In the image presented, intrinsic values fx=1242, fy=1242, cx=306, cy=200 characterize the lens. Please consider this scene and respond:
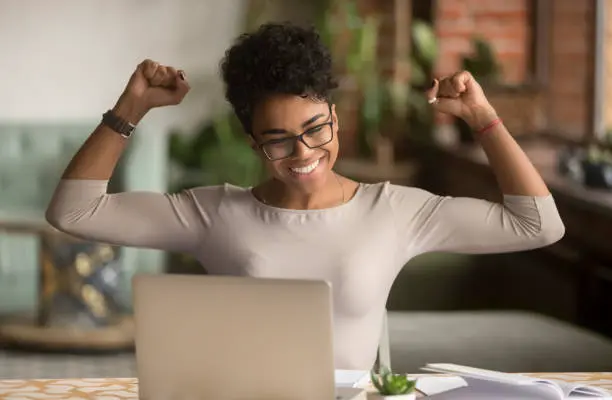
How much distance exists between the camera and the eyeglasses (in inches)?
78.5

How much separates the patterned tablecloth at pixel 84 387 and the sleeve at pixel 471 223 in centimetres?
24

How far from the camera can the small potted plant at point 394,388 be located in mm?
1708

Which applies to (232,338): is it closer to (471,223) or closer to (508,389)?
(508,389)

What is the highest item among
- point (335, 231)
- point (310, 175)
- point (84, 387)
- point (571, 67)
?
point (310, 175)

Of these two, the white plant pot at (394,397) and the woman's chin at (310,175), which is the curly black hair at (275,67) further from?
the white plant pot at (394,397)

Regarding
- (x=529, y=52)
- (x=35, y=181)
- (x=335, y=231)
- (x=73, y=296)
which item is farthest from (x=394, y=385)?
(x=529, y=52)

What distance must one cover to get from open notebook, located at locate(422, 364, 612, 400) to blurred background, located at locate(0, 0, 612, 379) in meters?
2.09

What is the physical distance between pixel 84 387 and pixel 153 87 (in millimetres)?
509

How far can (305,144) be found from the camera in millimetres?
1989

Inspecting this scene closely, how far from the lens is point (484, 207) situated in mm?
2119

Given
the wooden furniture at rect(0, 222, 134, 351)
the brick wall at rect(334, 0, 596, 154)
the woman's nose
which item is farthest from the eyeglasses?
the brick wall at rect(334, 0, 596, 154)

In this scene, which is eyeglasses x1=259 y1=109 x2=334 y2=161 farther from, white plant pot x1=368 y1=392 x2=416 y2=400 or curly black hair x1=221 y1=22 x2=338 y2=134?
white plant pot x1=368 y1=392 x2=416 y2=400

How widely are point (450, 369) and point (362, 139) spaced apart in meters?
4.87

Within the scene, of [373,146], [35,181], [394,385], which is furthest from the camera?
[373,146]
